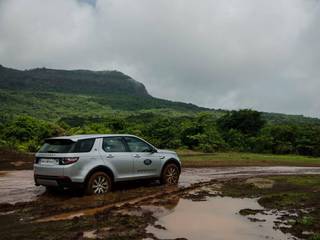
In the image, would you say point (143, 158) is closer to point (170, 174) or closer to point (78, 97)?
point (170, 174)

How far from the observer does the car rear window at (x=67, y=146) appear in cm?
1216

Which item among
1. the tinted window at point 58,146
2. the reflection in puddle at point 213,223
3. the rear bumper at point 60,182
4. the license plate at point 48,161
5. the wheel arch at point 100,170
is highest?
→ the tinted window at point 58,146

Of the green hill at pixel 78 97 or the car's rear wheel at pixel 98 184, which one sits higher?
the green hill at pixel 78 97

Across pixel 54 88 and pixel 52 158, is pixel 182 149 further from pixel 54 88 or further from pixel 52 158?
pixel 54 88

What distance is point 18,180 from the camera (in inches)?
655

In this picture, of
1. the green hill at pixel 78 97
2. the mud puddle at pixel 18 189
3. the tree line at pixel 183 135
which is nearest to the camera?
the mud puddle at pixel 18 189

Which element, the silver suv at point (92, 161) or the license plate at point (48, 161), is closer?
the silver suv at point (92, 161)

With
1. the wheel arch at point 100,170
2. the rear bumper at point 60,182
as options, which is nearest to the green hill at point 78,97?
the rear bumper at point 60,182

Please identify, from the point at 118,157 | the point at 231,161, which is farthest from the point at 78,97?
the point at 118,157

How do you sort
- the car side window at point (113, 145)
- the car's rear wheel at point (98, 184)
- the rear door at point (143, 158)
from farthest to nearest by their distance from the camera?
the rear door at point (143, 158), the car side window at point (113, 145), the car's rear wheel at point (98, 184)

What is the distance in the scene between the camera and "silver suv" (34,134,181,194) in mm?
11961

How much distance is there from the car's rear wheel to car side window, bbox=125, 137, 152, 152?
1352 millimetres

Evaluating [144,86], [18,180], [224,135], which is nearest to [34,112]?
[224,135]

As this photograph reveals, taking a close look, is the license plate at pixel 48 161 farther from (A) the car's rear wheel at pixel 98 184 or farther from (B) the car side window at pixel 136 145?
(B) the car side window at pixel 136 145
